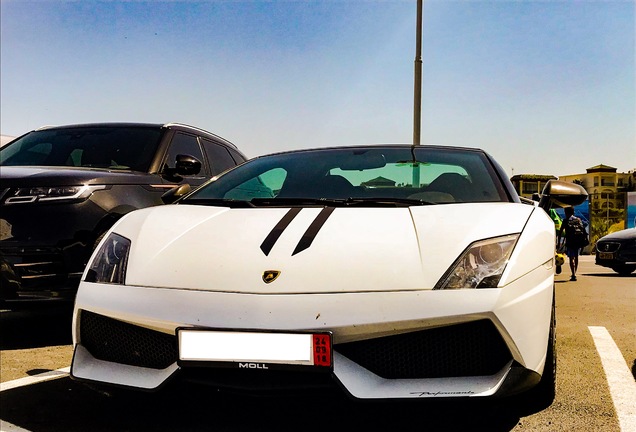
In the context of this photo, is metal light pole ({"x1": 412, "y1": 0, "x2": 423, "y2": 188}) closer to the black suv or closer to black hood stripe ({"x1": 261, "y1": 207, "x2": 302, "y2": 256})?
the black suv

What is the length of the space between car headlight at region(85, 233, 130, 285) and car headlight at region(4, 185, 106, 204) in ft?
5.26

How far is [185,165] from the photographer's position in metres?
5.12

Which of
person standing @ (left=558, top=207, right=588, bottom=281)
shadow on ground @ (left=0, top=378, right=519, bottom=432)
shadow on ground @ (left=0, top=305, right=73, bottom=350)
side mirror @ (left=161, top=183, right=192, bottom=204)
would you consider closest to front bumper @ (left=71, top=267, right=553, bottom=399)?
shadow on ground @ (left=0, top=378, right=519, bottom=432)

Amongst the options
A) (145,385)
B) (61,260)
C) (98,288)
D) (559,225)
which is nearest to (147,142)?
(61,260)

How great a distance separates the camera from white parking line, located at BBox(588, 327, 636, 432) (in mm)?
2887

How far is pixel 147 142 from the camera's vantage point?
5586 millimetres

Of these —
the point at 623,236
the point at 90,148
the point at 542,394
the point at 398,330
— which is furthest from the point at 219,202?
the point at 623,236

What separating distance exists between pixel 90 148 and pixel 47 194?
1.39 metres

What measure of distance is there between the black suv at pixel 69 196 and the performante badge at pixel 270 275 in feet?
4.66

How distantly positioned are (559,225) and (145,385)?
37.3ft

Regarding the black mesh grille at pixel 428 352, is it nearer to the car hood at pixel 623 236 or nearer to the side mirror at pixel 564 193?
the side mirror at pixel 564 193

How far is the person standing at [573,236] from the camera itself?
461 inches

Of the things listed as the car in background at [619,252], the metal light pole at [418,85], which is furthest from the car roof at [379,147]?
the car in background at [619,252]

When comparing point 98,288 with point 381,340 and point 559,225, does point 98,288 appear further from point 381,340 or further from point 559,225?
point 559,225
